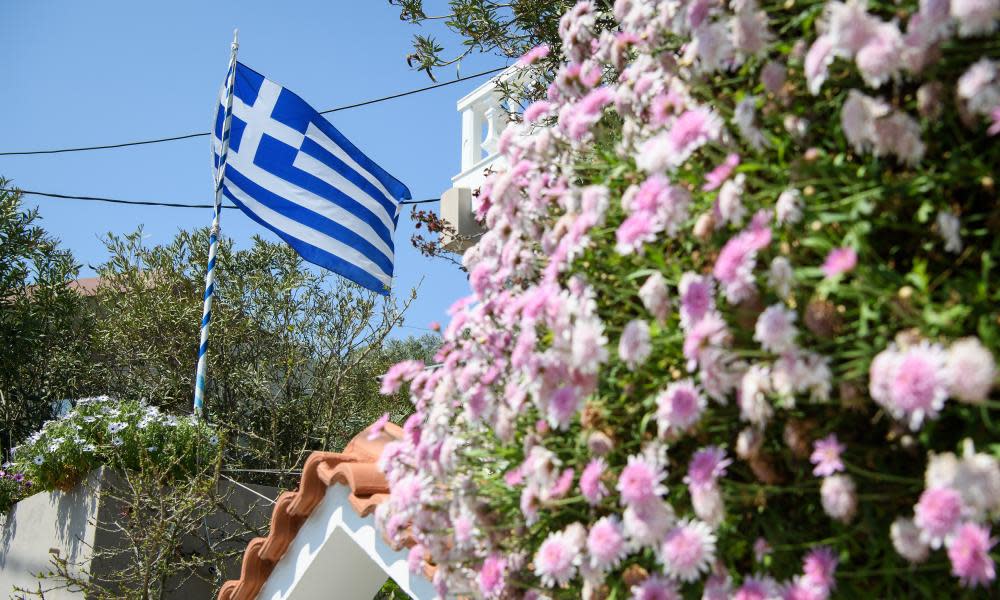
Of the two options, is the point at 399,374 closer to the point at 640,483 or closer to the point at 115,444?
the point at 640,483

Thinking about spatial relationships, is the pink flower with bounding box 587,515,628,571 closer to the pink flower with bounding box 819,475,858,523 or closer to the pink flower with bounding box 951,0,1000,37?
the pink flower with bounding box 819,475,858,523

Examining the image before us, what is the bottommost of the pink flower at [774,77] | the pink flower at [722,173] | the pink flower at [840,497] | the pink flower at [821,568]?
the pink flower at [821,568]

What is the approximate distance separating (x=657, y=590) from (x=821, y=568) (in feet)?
1.02

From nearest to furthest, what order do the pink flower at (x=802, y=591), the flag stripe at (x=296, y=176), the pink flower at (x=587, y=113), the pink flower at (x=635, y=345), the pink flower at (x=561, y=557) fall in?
the pink flower at (x=802, y=591)
the pink flower at (x=635, y=345)
the pink flower at (x=561, y=557)
the pink flower at (x=587, y=113)
the flag stripe at (x=296, y=176)

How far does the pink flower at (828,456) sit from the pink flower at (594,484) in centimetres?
42

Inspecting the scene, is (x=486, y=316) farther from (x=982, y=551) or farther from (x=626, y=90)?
(x=982, y=551)

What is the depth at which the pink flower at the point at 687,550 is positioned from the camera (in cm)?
150

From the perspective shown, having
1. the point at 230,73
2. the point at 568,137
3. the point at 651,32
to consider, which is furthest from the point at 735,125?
the point at 230,73

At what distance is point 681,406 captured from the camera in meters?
1.51

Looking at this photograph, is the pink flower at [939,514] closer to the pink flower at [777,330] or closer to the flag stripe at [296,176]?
the pink flower at [777,330]

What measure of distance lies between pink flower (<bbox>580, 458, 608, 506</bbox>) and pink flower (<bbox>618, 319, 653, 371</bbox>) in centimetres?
23

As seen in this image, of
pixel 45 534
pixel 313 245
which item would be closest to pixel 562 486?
pixel 45 534

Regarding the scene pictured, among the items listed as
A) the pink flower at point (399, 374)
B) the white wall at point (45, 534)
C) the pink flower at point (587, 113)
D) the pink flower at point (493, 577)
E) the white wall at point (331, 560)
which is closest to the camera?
the pink flower at point (493, 577)

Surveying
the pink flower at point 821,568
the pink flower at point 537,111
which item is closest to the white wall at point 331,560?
the pink flower at point 537,111
